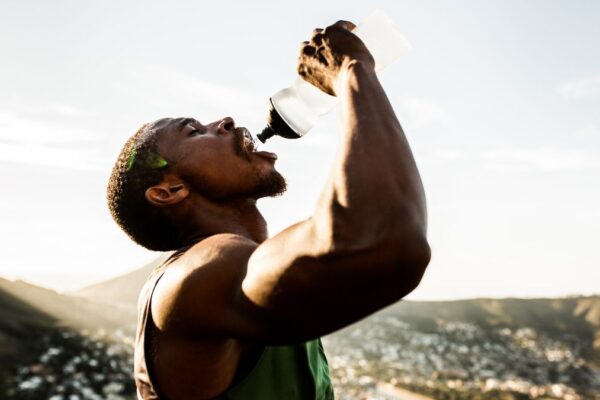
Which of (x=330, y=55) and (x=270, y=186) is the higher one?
(x=330, y=55)

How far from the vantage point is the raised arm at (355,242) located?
1.20 m

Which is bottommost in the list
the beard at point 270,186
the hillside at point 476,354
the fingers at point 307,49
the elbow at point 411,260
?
the hillside at point 476,354

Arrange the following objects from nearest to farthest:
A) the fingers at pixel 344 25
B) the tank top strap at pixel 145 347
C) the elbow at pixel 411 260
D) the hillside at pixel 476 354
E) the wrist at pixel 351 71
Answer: the elbow at pixel 411 260, the wrist at pixel 351 71, the fingers at pixel 344 25, the tank top strap at pixel 145 347, the hillside at pixel 476 354

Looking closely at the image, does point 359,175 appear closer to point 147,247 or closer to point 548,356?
point 147,247

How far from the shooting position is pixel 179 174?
2.30 m

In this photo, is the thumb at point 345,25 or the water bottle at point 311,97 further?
the water bottle at point 311,97

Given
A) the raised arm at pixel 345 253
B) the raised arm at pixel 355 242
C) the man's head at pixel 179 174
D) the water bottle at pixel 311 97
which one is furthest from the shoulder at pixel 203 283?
the water bottle at pixel 311 97

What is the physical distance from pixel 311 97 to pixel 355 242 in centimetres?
182

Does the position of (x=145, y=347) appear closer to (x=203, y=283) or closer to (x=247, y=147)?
(x=203, y=283)

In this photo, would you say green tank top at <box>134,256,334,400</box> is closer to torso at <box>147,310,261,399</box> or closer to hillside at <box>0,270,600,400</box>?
torso at <box>147,310,261,399</box>

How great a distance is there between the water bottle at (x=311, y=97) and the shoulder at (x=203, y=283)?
1114 mm

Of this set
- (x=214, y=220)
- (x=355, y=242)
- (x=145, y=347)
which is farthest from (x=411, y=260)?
(x=214, y=220)

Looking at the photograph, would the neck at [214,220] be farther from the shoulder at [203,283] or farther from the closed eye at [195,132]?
the shoulder at [203,283]

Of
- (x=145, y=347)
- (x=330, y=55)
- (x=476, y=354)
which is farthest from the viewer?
(x=476, y=354)
